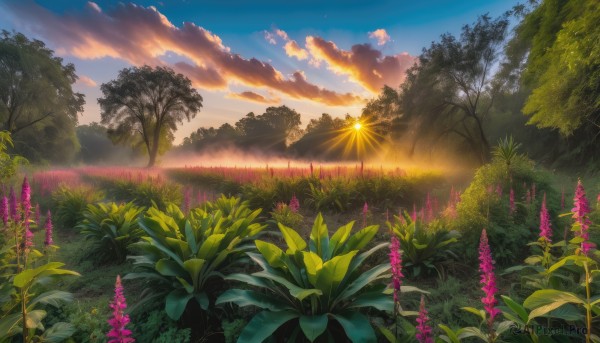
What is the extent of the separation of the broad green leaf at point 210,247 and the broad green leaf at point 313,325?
1408 millimetres

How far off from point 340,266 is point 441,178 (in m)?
11.0

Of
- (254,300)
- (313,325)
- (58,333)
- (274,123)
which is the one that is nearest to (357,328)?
(313,325)

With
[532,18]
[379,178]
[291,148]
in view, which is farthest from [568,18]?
[291,148]

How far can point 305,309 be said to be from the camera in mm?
2926

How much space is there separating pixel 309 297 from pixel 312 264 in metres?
0.40

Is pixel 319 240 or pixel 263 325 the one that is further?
pixel 319 240

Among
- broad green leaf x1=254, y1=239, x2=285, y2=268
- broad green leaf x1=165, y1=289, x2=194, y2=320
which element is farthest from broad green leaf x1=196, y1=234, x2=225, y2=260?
broad green leaf x1=254, y1=239, x2=285, y2=268

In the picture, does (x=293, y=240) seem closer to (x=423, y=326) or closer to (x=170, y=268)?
(x=170, y=268)

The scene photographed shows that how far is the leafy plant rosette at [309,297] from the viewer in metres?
2.44

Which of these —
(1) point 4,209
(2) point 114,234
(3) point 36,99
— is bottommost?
(2) point 114,234

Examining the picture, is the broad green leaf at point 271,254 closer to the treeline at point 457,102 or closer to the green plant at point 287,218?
the green plant at point 287,218

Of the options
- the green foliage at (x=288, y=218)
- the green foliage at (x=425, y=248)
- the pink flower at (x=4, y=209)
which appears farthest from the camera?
the green foliage at (x=288, y=218)

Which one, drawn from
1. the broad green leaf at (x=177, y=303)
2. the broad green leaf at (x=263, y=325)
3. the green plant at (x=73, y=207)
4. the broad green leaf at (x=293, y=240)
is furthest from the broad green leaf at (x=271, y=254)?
the green plant at (x=73, y=207)

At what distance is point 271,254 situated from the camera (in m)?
3.03
